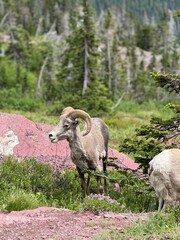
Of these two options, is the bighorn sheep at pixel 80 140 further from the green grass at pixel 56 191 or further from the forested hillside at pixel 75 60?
the forested hillside at pixel 75 60

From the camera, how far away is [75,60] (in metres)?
33.7

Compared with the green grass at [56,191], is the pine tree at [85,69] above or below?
above

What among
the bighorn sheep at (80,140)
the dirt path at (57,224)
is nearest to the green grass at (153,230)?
the dirt path at (57,224)

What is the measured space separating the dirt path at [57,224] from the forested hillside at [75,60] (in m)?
23.0

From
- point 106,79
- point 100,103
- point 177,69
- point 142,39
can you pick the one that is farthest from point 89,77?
point 142,39

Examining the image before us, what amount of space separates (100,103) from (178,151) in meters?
23.4

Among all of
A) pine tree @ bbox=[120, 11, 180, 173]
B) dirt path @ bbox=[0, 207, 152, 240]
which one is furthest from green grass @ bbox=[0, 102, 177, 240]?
pine tree @ bbox=[120, 11, 180, 173]

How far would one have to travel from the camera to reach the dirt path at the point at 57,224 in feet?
24.6

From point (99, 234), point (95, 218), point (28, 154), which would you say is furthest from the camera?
point (28, 154)

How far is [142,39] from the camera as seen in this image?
10494 cm

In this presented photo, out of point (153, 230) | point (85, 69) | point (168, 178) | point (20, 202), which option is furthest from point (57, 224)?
point (85, 69)

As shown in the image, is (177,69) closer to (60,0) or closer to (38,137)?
(60,0)

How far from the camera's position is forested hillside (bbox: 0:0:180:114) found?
33.2 m

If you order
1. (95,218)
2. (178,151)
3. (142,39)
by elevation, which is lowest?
(95,218)
